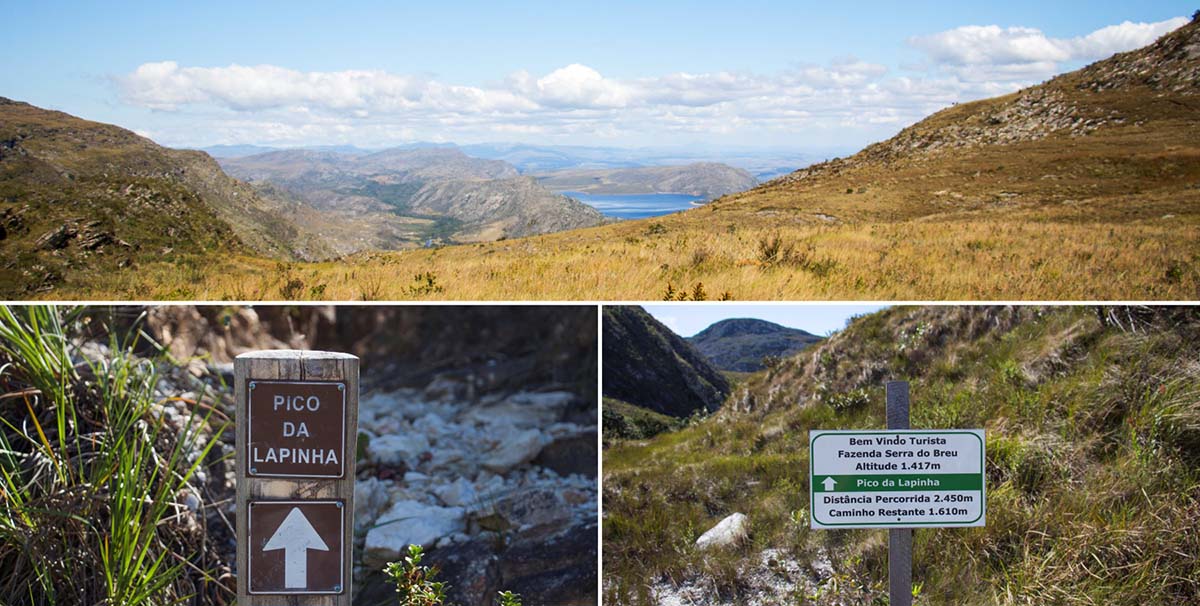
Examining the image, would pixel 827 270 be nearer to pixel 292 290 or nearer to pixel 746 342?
pixel 746 342

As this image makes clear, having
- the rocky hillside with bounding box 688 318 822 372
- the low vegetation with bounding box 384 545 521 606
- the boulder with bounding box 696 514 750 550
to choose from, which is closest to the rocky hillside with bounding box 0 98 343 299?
the rocky hillside with bounding box 688 318 822 372

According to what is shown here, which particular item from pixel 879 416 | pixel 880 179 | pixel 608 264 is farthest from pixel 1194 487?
pixel 880 179

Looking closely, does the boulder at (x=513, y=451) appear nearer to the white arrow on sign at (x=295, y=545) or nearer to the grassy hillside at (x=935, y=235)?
the white arrow on sign at (x=295, y=545)

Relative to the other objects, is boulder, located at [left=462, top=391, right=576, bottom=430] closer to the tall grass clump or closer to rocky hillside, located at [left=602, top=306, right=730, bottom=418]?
rocky hillside, located at [left=602, top=306, right=730, bottom=418]

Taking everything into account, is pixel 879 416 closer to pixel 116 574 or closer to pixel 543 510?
pixel 543 510

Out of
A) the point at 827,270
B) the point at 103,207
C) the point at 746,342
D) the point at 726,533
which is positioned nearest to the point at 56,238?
the point at 103,207

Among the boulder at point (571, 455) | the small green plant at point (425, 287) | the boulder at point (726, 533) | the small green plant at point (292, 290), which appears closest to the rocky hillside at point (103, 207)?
the small green plant at point (292, 290)
